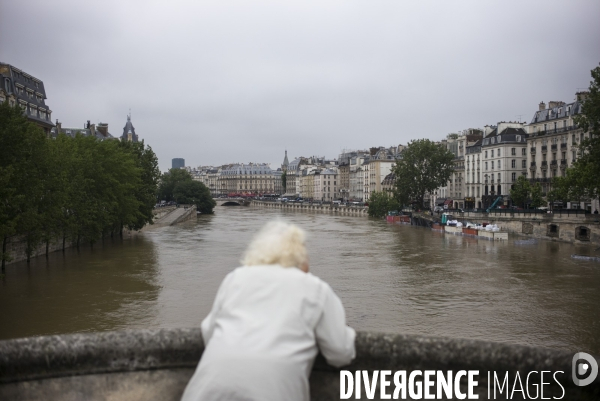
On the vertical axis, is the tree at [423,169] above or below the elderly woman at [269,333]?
above

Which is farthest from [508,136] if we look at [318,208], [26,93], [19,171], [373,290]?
[19,171]

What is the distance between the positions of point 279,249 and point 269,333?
51 cm

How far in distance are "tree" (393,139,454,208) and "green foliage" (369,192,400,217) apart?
8.95 ft

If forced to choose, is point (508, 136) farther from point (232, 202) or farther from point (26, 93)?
point (232, 202)

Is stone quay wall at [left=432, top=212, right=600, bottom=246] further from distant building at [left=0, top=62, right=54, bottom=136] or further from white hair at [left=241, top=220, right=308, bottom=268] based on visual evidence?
white hair at [left=241, top=220, right=308, bottom=268]

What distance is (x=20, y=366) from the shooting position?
3.76 metres

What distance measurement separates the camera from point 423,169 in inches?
3162

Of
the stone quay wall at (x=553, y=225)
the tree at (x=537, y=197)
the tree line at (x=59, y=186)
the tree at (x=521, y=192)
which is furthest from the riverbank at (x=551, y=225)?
the tree line at (x=59, y=186)

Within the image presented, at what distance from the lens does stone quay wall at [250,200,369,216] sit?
102375 mm

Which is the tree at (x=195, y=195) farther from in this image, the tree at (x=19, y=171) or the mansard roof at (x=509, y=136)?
the tree at (x=19, y=171)

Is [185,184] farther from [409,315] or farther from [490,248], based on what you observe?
[409,315]

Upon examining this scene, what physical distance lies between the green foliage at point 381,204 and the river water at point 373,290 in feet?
132

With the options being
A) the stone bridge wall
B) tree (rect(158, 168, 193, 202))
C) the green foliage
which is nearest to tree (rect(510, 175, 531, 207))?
the green foliage

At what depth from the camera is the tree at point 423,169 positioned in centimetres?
7900
